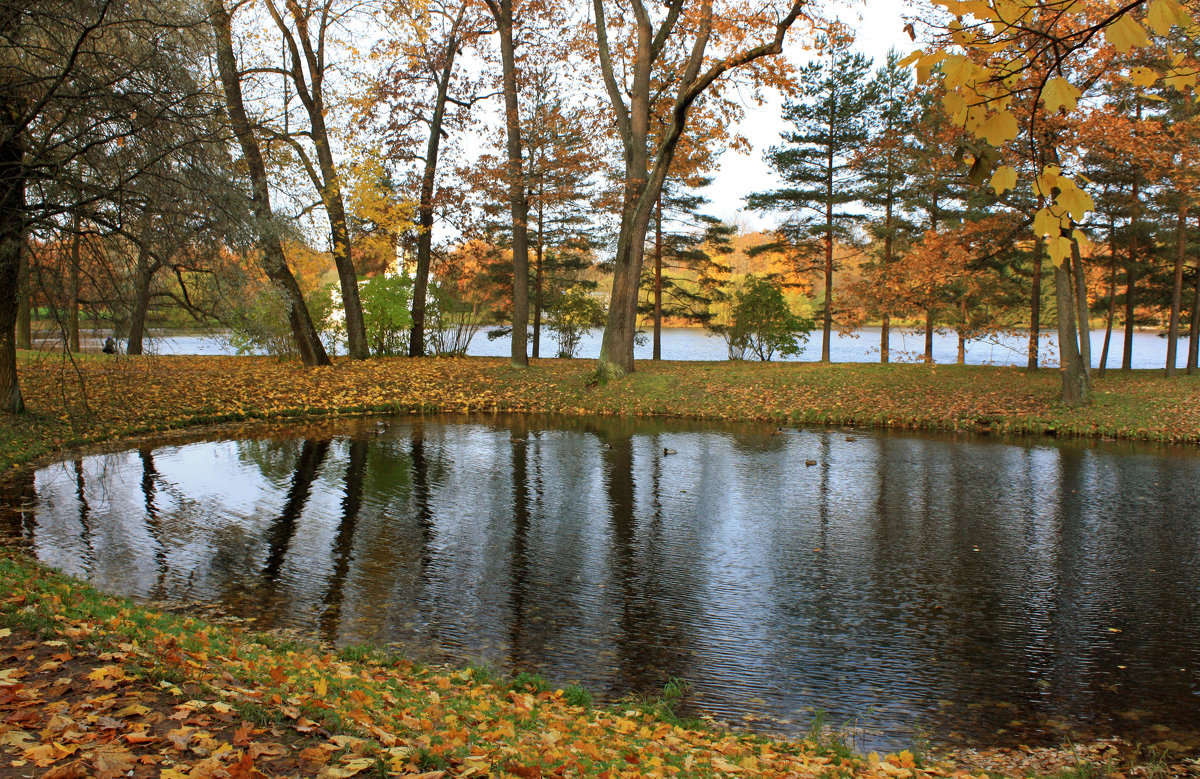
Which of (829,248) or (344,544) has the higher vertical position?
(829,248)

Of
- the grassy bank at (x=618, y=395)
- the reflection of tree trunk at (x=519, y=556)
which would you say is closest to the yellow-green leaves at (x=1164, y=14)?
the reflection of tree trunk at (x=519, y=556)

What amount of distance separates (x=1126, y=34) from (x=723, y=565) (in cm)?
571

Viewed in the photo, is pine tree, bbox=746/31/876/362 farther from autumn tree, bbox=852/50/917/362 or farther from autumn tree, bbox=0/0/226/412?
autumn tree, bbox=0/0/226/412

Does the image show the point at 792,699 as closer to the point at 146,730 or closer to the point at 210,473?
the point at 146,730

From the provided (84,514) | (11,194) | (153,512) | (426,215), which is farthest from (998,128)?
(426,215)

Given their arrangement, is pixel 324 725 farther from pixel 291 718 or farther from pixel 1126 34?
pixel 1126 34

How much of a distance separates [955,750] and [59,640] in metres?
4.88

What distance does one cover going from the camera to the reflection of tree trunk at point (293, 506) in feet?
23.4

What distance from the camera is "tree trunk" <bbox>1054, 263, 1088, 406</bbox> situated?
16.5 meters

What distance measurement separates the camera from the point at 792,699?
4777mm

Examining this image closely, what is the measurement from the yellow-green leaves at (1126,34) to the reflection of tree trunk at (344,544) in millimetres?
5502

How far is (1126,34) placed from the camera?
2.40 metres

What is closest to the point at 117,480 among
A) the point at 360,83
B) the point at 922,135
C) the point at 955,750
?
the point at 955,750

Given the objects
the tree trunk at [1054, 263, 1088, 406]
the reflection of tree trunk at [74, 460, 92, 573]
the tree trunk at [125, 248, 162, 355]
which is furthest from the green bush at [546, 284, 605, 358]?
the tree trunk at [125, 248, 162, 355]
